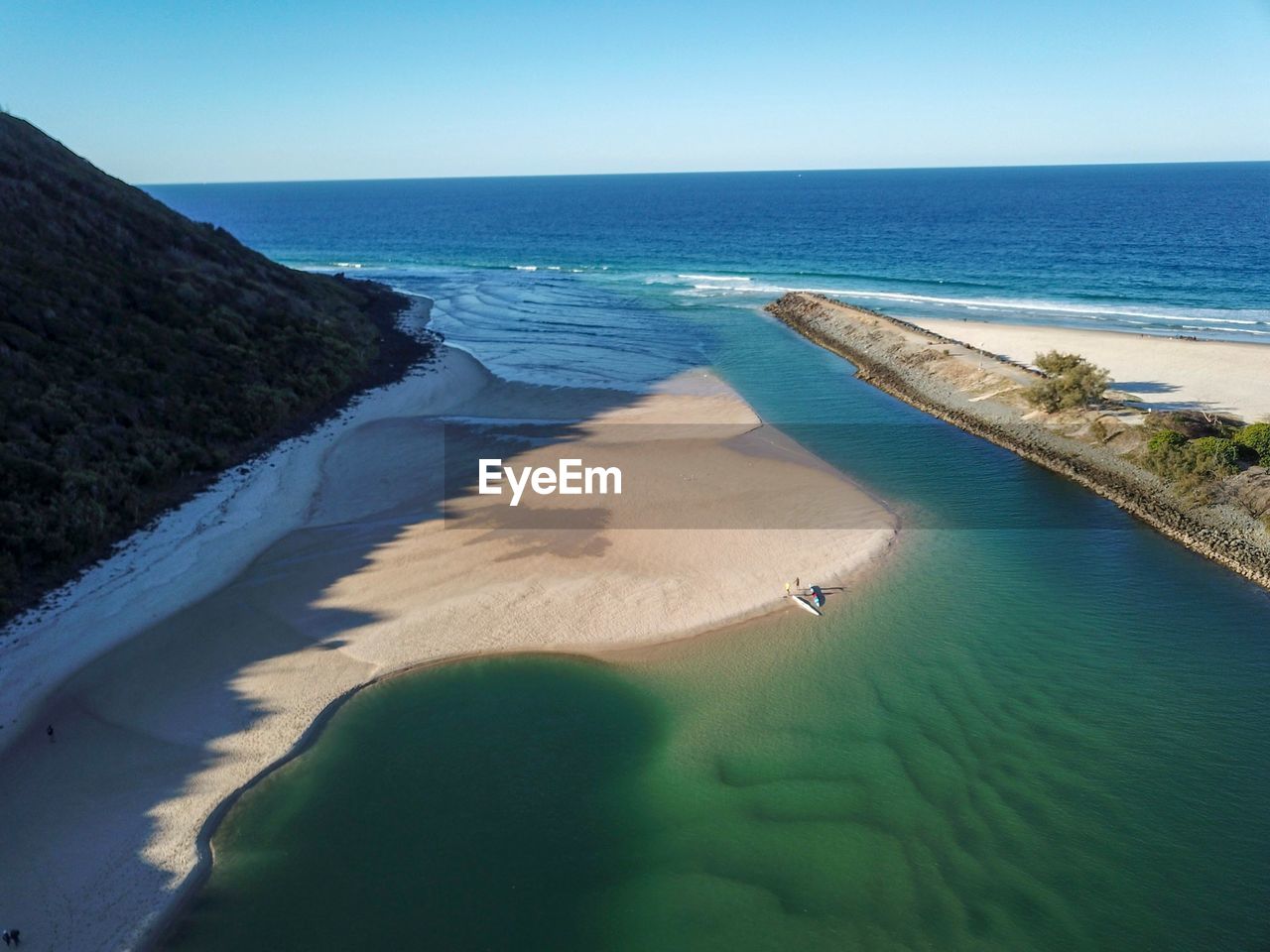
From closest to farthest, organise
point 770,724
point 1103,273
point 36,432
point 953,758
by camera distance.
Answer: point 953,758, point 770,724, point 36,432, point 1103,273

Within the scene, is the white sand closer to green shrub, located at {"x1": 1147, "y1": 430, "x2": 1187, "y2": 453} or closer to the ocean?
green shrub, located at {"x1": 1147, "y1": 430, "x2": 1187, "y2": 453}

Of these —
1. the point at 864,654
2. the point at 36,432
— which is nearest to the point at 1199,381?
the point at 864,654

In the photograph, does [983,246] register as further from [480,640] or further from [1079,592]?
[480,640]

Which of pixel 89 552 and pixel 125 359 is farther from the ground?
pixel 125 359

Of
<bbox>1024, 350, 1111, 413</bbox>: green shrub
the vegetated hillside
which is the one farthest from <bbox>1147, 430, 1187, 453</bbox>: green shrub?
the vegetated hillside
